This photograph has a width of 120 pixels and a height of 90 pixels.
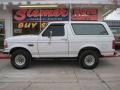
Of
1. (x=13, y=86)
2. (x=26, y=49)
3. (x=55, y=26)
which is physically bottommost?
(x=13, y=86)

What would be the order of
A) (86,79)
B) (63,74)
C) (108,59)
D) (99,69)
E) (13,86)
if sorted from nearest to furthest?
(13,86) < (86,79) < (63,74) < (99,69) < (108,59)

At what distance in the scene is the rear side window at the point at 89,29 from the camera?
14.9 metres

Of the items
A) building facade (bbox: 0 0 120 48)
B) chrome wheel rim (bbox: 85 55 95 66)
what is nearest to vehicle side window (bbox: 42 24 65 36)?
chrome wheel rim (bbox: 85 55 95 66)

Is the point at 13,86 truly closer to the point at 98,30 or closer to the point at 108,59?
the point at 98,30

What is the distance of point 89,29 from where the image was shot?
14938 mm

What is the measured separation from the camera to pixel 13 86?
10.8 metres

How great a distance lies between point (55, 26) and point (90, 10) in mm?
6518

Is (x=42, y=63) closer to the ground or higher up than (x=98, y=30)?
closer to the ground

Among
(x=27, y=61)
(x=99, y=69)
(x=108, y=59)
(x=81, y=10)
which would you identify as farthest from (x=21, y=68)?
(x=81, y=10)

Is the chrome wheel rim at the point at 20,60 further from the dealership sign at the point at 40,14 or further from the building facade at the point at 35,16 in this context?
the dealership sign at the point at 40,14

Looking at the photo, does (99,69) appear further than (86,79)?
Yes

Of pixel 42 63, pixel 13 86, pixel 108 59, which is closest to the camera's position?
pixel 13 86

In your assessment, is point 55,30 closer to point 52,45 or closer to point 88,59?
point 52,45

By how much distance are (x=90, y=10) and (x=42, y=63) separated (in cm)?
612
